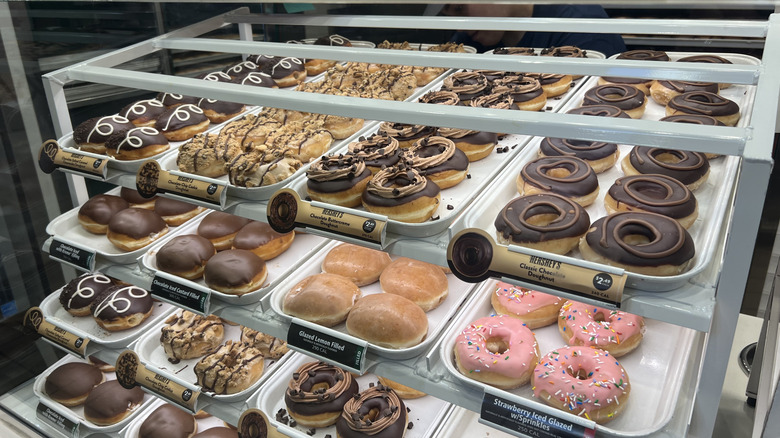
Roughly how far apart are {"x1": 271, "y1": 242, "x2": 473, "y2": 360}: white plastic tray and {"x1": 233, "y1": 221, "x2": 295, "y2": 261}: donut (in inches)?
7.4

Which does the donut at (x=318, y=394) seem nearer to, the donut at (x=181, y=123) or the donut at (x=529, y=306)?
the donut at (x=529, y=306)

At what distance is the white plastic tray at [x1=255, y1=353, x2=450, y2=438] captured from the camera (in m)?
2.29

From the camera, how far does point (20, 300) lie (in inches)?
142

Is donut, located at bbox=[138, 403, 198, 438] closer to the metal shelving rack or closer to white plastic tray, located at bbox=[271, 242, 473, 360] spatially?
the metal shelving rack

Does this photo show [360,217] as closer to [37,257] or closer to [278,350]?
[278,350]

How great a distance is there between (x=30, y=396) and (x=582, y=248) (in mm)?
3366

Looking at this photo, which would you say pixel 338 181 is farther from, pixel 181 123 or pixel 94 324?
pixel 94 324

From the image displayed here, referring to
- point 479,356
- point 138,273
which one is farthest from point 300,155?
point 479,356

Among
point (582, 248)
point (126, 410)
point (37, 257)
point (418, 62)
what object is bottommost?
point (126, 410)

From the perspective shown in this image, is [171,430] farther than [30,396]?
No

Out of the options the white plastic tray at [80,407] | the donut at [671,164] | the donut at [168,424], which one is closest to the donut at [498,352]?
the donut at [671,164]

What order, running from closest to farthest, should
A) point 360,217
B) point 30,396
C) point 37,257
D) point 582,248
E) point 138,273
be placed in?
point 582,248 → point 360,217 → point 138,273 → point 30,396 → point 37,257

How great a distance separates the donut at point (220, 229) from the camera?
281cm

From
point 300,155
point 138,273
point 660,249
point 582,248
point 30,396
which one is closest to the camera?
point 660,249
